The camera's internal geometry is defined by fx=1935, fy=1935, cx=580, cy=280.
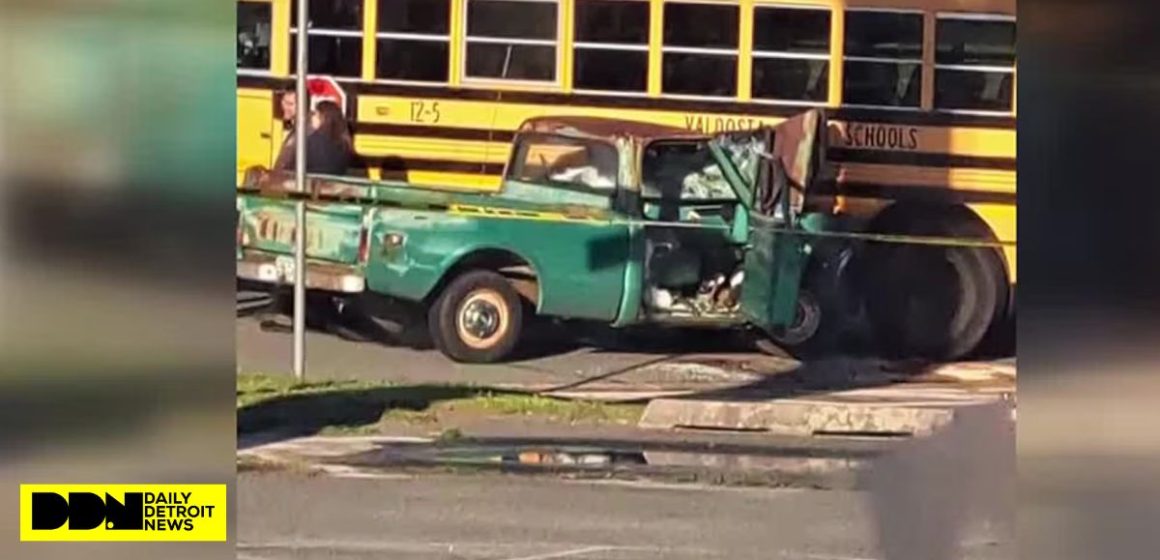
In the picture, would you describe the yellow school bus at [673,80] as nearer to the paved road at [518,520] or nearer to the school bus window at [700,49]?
the school bus window at [700,49]

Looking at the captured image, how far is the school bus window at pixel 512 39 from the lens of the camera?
3.56m

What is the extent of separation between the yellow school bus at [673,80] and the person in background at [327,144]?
3 centimetres

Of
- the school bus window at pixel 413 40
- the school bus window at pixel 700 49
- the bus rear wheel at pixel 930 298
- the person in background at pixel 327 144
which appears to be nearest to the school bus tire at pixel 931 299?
the bus rear wheel at pixel 930 298

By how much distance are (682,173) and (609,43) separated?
10.9 inches

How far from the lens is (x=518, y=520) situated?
3637mm

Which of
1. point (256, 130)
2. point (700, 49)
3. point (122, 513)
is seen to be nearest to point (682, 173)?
point (700, 49)

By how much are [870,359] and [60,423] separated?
5.04 feet

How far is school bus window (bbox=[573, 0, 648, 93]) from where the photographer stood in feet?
11.7

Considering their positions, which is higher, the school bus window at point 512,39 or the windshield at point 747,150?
the school bus window at point 512,39

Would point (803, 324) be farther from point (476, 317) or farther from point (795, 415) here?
point (476, 317)

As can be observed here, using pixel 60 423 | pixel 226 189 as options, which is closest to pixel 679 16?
pixel 226 189

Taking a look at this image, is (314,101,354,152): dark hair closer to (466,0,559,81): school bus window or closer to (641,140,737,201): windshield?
(466,0,559,81): school bus window

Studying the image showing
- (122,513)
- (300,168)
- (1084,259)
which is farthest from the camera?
(1084,259)

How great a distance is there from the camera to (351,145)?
11.6 ft
